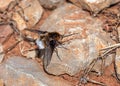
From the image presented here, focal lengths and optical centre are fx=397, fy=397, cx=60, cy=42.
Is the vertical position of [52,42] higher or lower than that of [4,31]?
higher

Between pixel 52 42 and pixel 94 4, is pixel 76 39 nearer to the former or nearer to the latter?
pixel 52 42

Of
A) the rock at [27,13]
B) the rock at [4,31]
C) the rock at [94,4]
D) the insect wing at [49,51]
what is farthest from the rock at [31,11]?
the insect wing at [49,51]

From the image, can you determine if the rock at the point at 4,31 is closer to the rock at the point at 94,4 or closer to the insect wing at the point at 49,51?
the insect wing at the point at 49,51

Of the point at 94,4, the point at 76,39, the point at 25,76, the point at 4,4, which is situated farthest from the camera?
the point at 4,4

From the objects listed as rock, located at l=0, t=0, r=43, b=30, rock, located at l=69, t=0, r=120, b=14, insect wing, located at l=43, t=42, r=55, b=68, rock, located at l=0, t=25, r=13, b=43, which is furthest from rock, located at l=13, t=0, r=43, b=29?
insect wing, located at l=43, t=42, r=55, b=68

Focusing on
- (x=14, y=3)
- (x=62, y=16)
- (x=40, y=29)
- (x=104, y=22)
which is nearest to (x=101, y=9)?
(x=104, y=22)

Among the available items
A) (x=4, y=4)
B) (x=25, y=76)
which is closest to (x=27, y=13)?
(x=4, y=4)

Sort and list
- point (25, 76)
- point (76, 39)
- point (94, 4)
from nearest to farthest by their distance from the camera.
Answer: point (25, 76) → point (76, 39) → point (94, 4)
